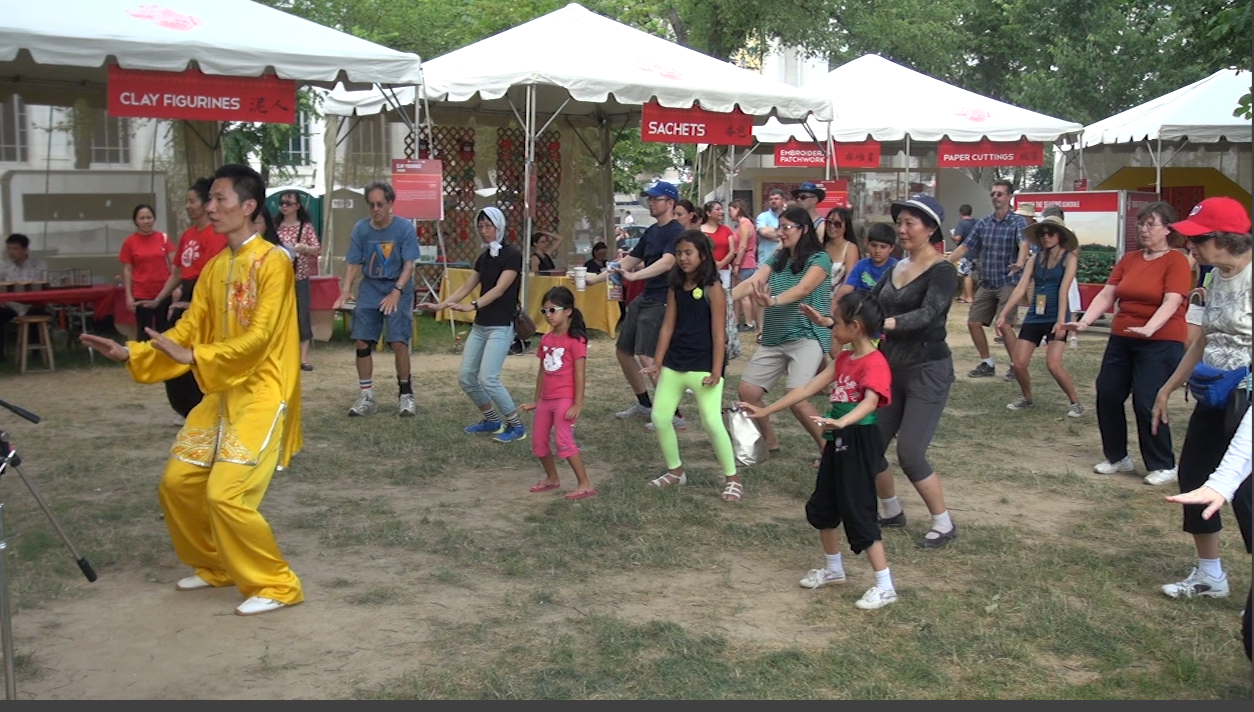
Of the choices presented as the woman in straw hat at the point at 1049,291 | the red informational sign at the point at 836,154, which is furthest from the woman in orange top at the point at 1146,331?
the red informational sign at the point at 836,154

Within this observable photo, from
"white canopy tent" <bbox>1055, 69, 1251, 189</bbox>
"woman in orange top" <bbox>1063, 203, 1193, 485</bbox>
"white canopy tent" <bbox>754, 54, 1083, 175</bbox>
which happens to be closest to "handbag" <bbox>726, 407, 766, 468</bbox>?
"woman in orange top" <bbox>1063, 203, 1193, 485</bbox>

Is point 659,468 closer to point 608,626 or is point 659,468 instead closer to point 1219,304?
point 608,626

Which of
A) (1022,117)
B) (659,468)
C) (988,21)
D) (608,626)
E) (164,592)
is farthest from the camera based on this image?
(988,21)

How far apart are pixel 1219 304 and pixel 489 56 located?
988cm

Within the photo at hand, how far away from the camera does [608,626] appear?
4750mm

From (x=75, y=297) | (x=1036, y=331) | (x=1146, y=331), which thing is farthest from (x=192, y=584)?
(x=75, y=297)

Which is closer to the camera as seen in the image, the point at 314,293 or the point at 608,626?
the point at 608,626

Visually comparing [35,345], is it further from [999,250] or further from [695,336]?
[999,250]

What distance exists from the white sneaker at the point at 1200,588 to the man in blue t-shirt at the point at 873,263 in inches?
89.2

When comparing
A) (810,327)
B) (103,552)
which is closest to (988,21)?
(810,327)

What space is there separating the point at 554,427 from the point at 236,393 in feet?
7.29

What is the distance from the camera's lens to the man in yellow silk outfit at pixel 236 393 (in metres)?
4.77

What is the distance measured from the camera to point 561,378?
21.7 feet

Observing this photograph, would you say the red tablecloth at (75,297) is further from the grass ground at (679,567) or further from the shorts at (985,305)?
the shorts at (985,305)
